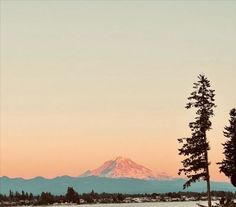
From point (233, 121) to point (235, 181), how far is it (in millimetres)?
8668

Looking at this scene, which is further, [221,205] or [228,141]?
[228,141]

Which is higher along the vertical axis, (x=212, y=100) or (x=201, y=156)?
(x=212, y=100)

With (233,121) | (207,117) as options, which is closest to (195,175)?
(207,117)

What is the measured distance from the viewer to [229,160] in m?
91.4

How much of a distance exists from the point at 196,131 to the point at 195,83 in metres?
6.21

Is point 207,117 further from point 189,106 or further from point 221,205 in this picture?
point 221,205

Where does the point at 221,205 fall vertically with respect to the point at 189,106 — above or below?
below

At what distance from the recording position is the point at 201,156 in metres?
83.1

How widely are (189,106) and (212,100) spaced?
3.10m

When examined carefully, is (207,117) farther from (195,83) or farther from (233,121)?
(233,121)

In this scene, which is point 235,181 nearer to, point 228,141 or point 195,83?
point 228,141

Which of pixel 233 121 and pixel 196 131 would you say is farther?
pixel 233 121

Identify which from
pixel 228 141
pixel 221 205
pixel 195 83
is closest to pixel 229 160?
pixel 228 141

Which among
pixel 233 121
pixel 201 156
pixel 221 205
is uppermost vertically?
pixel 233 121
